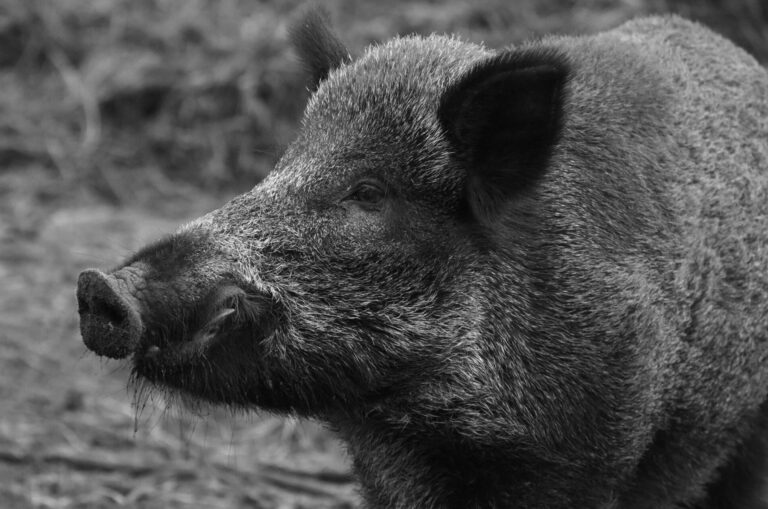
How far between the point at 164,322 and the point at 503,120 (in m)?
1.49

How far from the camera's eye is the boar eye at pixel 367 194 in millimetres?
4562

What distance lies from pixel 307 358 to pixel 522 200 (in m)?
1.03

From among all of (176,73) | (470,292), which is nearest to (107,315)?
(470,292)

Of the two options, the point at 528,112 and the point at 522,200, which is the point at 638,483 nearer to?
the point at 522,200

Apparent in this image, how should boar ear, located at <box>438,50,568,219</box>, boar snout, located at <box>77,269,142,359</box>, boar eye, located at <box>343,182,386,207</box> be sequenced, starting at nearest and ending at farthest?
boar snout, located at <box>77,269,142,359</box>, boar ear, located at <box>438,50,568,219</box>, boar eye, located at <box>343,182,386,207</box>

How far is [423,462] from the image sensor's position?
15.6 ft

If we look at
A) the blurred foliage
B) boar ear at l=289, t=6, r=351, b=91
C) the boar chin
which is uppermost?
the blurred foliage

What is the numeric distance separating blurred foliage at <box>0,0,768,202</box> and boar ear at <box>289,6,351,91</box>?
4264 mm

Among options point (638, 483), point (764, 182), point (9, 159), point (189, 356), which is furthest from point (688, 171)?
point (9, 159)

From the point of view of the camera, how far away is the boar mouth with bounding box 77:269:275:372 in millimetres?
3916

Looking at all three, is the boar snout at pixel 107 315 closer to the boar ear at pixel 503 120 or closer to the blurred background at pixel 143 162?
the boar ear at pixel 503 120

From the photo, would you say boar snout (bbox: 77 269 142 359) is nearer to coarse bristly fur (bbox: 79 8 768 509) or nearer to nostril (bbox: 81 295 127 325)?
nostril (bbox: 81 295 127 325)

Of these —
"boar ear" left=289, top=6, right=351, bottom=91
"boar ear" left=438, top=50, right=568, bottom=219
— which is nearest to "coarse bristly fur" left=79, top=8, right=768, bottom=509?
"boar ear" left=438, top=50, right=568, bottom=219

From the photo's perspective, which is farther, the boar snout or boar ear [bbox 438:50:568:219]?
boar ear [bbox 438:50:568:219]
